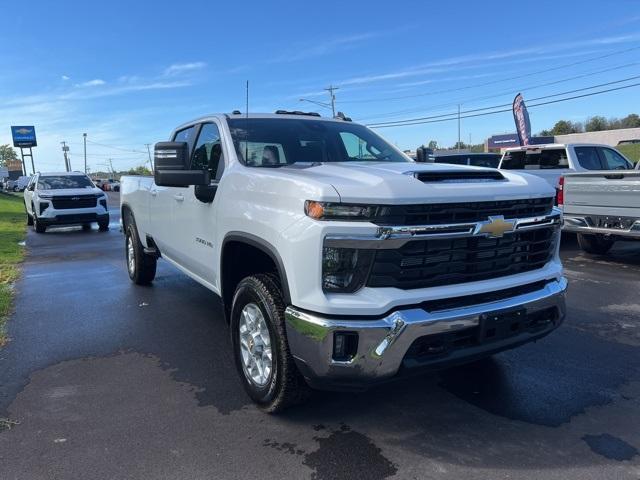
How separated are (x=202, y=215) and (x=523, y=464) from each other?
296 centimetres

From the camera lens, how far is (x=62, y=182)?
16766 millimetres

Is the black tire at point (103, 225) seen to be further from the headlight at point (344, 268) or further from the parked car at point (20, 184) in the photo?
the parked car at point (20, 184)

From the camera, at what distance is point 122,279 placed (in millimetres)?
8086

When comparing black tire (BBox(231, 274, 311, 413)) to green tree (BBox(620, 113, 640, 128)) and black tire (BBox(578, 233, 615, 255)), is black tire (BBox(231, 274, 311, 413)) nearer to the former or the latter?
black tire (BBox(578, 233, 615, 255))

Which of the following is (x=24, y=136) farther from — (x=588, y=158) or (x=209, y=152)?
(x=209, y=152)

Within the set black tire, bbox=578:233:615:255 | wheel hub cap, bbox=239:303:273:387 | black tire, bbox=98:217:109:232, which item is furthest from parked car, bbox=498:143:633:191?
black tire, bbox=98:217:109:232

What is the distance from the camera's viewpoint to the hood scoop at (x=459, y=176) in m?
3.22

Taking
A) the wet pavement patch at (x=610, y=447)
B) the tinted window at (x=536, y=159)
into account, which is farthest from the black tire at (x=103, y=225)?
the wet pavement patch at (x=610, y=447)

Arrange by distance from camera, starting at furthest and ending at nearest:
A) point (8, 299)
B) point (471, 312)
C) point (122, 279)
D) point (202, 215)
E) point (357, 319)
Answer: point (122, 279), point (8, 299), point (202, 215), point (471, 312), point (357, 319)

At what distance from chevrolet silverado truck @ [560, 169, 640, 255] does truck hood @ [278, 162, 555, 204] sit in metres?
5.13

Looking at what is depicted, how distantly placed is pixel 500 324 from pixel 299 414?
1.40 m

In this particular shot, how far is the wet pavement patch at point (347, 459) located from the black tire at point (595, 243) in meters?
7.43

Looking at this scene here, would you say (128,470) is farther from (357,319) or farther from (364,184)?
(364,184)

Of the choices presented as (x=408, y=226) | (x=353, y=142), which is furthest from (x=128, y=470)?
(x=353, y=142)
